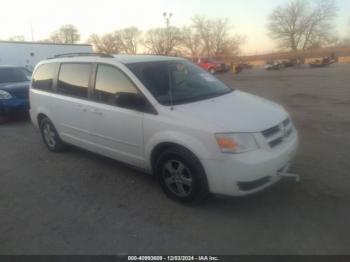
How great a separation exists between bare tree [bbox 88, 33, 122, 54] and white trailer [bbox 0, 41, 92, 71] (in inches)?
2125

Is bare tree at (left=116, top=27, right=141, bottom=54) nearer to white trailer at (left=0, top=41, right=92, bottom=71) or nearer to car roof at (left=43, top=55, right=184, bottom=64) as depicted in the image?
white trailer at (left=0, top=41, right=92, bottom=71)

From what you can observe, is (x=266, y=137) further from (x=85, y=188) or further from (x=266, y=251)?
(x=85, y=188)

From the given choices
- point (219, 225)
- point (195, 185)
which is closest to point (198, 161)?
point (195, 185)

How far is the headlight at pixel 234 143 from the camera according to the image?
348cm

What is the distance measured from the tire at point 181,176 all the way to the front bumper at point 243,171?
0.12 meters

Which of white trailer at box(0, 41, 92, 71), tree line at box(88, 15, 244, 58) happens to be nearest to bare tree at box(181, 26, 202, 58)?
tree line at box(88, 15, 244, 58)

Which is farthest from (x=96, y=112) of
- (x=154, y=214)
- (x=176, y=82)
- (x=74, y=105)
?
(x=154, y=214)

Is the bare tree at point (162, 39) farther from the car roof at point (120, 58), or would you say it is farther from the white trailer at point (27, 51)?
the car roof at point (120, 58)

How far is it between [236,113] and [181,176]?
3.28ft

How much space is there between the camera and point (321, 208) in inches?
149

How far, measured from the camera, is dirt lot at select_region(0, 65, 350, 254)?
3.28m

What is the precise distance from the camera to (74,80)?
529cm

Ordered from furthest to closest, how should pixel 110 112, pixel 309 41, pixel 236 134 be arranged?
pixel 309 41, pixel 110 112, pixel 236 134

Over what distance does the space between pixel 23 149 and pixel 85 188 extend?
2.78 m
